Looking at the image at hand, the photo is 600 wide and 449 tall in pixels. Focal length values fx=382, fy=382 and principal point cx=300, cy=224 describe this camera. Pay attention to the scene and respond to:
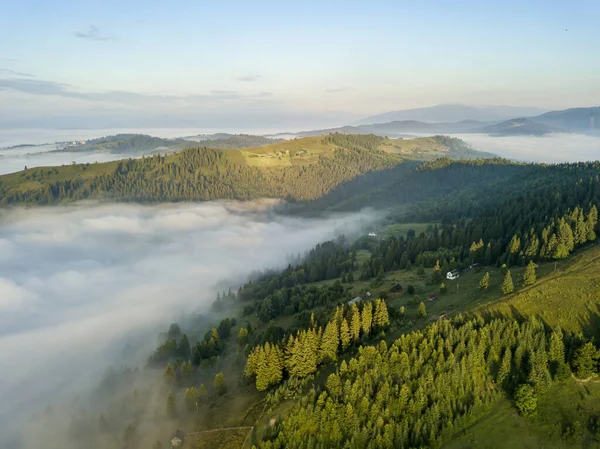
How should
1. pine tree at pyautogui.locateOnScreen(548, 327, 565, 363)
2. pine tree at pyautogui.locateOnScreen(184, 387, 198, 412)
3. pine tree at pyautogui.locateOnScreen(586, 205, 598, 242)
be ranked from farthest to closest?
pine tree at pyautogui.locateOnScreen(586, 205, 598, 242) → pine tree at pyautogui.locateOnScreen(184, 387, 198, 412) → pine tree at pyautogui.locateOnScreen(548, 327, 565, 363)

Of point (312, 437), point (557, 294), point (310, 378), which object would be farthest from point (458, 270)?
point (312, 437)

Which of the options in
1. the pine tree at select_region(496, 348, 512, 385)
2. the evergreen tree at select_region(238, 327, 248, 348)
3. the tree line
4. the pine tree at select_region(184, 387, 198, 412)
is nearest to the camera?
the tree line

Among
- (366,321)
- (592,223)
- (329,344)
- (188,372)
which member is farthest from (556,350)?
(188,372)

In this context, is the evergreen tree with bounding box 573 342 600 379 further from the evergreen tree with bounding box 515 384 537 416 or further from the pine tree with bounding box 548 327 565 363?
the evergreen tree with bounding box 515 384 537 416

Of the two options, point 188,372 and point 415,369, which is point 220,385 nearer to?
point 188,372

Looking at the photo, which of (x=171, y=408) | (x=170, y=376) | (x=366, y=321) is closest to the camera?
(x=366, y=321)

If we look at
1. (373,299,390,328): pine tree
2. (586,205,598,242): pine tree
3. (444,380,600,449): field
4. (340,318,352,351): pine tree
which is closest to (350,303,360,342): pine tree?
(340,318,352,351): pine tree

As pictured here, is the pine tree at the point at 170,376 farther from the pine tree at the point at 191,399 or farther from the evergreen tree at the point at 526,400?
the evergreen tree at the point at 526,400

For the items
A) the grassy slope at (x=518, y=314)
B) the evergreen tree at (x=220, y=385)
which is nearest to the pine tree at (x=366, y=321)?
the grassy slope at (x=518, y=314)

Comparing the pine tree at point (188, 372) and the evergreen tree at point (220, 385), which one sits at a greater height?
the evergreen tree at point (220, 385)

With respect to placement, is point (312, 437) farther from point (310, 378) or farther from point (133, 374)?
point (133, 374)

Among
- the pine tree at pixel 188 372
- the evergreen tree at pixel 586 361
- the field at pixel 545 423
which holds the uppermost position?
the evergreen tree at pixel 586 361
